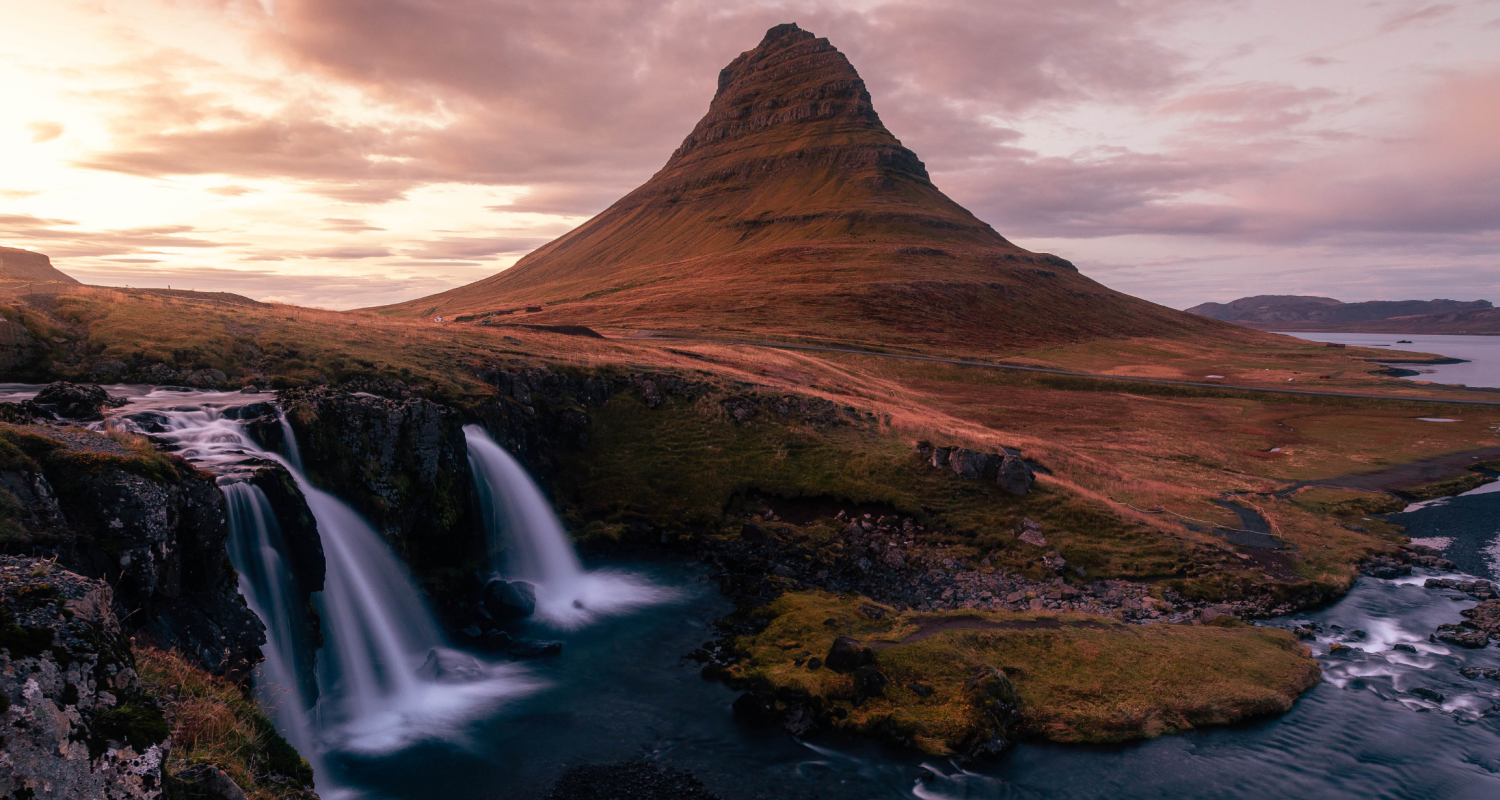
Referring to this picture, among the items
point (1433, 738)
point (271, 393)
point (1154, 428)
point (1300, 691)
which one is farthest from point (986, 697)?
point (1154, 428)

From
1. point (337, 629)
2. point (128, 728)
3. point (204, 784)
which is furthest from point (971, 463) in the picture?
point (128, 728)

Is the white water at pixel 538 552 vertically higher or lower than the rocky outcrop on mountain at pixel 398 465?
lower

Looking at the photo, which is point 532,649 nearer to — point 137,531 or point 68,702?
point 137,531

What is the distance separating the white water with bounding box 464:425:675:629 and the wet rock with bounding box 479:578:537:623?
819mm

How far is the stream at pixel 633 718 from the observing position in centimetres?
1925

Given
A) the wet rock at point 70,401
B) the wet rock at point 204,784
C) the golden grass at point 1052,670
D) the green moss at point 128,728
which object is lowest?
the golden grass at point 1052,670

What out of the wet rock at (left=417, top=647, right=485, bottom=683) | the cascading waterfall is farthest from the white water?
the cascading waterfall

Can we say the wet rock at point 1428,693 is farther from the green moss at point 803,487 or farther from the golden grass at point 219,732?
the golden grass at point 219,732

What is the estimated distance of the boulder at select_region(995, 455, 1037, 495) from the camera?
39.7 m

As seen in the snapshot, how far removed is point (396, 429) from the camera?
29.5 meters

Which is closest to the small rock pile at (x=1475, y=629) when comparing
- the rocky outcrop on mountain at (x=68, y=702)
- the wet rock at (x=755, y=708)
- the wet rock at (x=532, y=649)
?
the wet rock at (x=755, y=708)

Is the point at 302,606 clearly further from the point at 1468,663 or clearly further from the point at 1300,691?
the point at 1468,663

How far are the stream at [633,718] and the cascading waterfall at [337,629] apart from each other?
0.23ft

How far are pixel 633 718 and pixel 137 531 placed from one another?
14.0 meters
